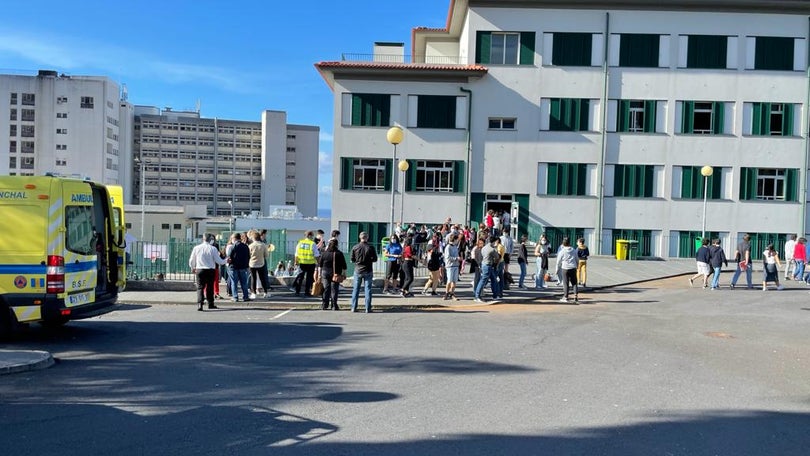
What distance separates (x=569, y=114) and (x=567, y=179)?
10.6 feet

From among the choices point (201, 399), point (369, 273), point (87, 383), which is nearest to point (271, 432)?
point (201, 399)

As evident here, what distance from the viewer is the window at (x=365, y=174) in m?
34.4

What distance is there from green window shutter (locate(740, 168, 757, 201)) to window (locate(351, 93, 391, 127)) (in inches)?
709

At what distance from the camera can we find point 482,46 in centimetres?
3403

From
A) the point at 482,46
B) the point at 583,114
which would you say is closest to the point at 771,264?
the point at 583,114

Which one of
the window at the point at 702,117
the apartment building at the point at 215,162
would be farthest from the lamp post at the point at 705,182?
the apartment building at the point at 215,162

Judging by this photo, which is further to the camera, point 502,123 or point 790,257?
point 502,123

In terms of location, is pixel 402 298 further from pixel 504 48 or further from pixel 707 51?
pixel 707 51

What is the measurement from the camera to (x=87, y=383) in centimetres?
798

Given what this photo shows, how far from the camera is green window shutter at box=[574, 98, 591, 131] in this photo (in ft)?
111

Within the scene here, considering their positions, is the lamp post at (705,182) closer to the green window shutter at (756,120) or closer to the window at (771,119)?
the green window shutter at (756,120)

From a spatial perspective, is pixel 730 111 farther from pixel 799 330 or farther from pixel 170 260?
pixel 170 260

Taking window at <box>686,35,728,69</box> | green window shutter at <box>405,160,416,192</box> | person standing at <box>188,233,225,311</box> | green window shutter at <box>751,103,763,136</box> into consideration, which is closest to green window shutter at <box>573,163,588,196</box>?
window at <box>686,35,728,69</box>

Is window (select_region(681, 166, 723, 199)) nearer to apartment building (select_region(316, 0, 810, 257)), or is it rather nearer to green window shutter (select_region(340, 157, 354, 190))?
apartment building (select_region(316, 0, 810, 257))
